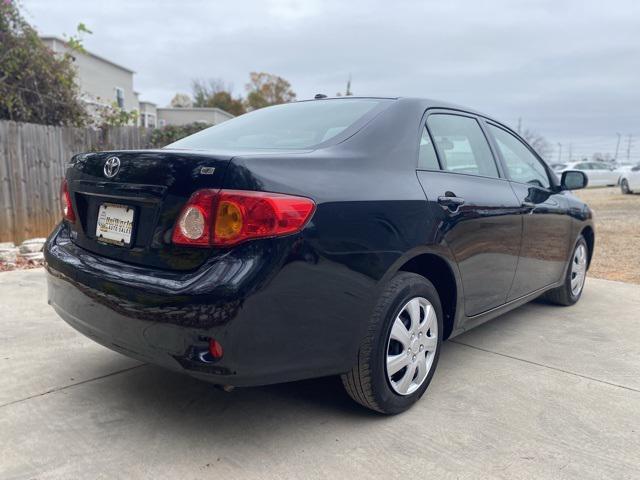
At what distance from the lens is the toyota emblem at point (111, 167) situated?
2424mm

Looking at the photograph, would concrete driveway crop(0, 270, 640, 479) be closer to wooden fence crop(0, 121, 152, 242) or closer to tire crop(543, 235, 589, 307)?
tire crop(543, 235, 589, 307)

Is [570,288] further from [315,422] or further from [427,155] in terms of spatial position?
[315,422]

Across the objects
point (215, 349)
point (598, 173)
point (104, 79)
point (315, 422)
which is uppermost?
point (104, 79)

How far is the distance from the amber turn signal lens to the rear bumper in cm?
8

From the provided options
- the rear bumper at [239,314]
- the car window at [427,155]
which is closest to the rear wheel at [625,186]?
the car window at [427,155]

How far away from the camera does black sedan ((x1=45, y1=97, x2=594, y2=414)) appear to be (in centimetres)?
207

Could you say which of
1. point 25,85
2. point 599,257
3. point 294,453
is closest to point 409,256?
point 294,453

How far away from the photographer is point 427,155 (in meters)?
2.97

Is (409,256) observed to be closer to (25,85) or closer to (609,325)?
(609,325)

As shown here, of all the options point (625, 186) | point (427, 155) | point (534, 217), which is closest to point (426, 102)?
point (427, 155)

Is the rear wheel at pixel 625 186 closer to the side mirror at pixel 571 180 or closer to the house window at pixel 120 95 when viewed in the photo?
the side mirror at pixel 571 180

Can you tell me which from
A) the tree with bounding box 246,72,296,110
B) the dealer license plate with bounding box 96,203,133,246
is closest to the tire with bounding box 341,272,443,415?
the dealer license plate with bounding box 96,203,133,246

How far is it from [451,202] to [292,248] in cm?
117

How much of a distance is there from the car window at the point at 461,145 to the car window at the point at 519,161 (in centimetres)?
24
